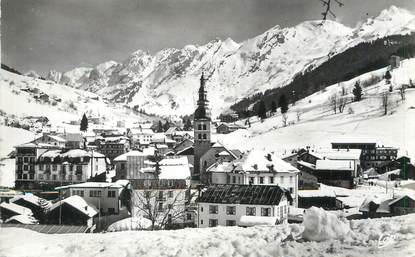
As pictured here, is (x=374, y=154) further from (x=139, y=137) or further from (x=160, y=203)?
(x=139, y=137)

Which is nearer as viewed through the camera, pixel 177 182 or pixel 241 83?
pixel 177 182

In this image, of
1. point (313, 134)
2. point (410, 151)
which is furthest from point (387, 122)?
point (410, 151)

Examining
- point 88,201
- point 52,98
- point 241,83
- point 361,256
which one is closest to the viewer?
point 361,256

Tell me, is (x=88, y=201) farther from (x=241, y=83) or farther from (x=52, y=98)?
(x=241, y=83)

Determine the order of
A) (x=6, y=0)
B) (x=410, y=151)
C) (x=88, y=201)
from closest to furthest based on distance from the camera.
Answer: (x=6, y=0), (x=88, y=201), (x=410, y=151)

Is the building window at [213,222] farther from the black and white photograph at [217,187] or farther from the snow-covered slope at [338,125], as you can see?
the snow-covered slope at [338,125]

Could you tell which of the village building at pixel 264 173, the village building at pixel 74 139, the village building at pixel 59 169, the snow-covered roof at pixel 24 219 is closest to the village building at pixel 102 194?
the village building at pixel 59 169
